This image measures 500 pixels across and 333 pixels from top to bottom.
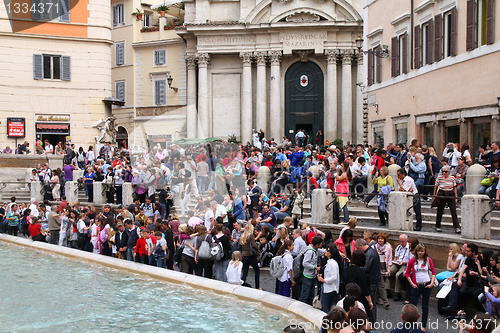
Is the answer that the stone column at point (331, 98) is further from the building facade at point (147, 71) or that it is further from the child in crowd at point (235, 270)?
the child in crowd at point (235, 270)

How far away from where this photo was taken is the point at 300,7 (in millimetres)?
40969

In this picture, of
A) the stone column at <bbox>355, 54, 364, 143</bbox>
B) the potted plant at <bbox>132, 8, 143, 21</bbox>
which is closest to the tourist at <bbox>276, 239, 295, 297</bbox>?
the stone column at <bbox>355, 54, 364, 143</bbox>

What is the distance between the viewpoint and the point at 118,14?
49.0 meters

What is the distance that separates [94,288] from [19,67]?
23632 millimetres

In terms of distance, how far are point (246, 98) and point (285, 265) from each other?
30353 millimetres

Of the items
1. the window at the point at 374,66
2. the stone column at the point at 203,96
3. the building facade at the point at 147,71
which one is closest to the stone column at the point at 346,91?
the stone column at the point at 203,96

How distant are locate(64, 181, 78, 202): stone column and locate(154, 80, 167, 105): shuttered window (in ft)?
66.9

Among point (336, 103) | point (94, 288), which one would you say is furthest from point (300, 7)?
point (94, 288)

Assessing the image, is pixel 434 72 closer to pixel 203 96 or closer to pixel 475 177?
pixel 475 177

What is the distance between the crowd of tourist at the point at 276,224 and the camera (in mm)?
11672

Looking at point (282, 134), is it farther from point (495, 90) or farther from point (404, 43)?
point (495, 90)

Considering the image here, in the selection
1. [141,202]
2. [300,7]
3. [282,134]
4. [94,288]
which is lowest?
[94,288]

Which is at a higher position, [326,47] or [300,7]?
[300,7]

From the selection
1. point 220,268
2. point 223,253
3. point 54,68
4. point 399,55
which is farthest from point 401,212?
point 54,68
